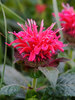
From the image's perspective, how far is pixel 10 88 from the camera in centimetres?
71

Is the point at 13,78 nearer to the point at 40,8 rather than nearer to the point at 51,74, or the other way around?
the point at 51,74

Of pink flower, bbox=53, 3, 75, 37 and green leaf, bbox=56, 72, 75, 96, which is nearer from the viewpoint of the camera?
green leaf, bbox=56, 72, 75, 96

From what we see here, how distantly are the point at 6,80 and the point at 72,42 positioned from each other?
0.41m

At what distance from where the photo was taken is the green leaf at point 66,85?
682mm

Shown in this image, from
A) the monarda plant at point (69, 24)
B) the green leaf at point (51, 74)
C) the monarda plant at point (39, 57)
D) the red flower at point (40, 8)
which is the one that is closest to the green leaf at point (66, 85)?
the monarda plant at point (39, 57)

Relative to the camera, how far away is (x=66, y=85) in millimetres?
719

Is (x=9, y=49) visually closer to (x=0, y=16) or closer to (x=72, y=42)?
(x=0, y=16)

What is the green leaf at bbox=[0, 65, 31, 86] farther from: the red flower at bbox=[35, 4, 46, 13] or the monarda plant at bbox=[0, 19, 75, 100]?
the red flower at bbox=[35, 4, 46, 13]

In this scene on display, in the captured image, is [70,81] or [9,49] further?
[9,49]

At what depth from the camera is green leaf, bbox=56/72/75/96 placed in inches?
26.9

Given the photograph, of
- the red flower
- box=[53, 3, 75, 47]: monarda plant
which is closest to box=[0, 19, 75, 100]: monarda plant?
box=[53, 3, 75, 47]: monarda plant

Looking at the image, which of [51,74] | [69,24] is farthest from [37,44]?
[69,24]

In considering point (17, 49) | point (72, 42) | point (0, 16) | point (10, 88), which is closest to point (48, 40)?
point (17, 49)

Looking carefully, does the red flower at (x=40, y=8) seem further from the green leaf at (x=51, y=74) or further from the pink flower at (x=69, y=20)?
the green leaf at (x=51, y=74)
